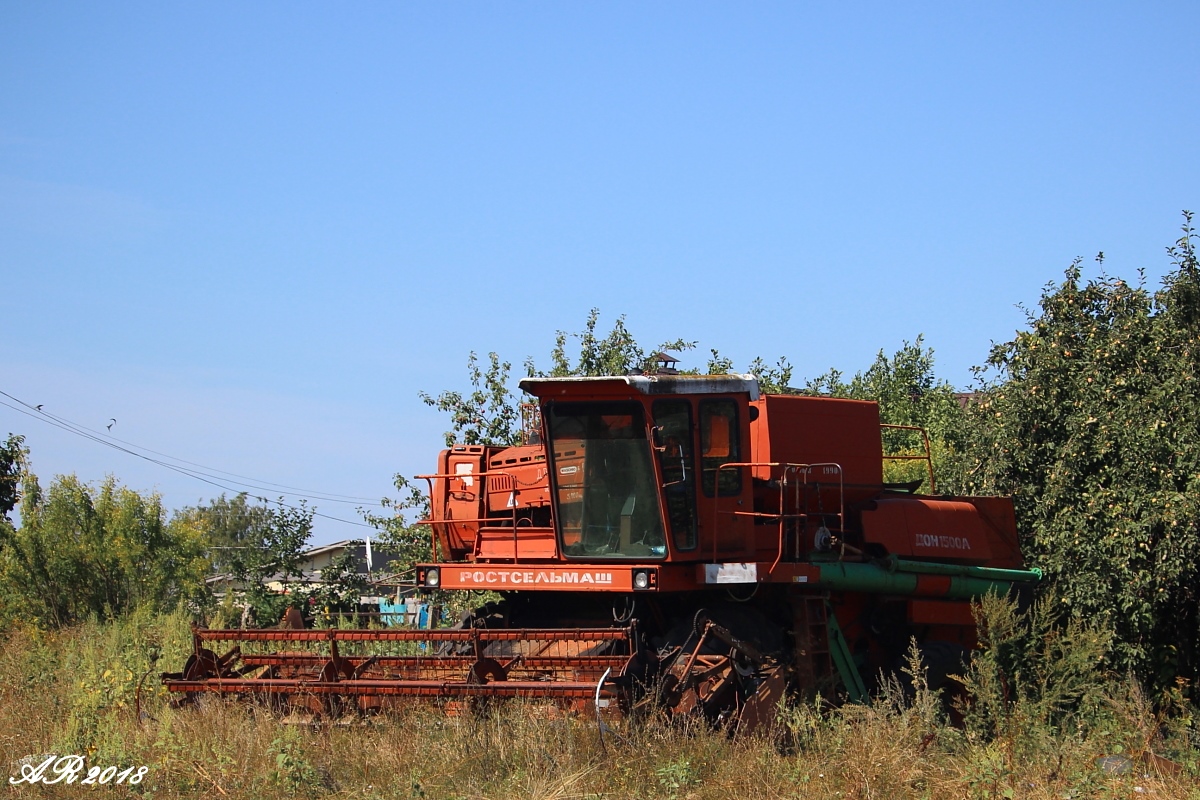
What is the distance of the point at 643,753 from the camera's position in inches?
357

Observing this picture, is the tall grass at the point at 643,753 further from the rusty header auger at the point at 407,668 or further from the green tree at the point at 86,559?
the green tree at the point at 86,559

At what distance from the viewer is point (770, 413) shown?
13.1m

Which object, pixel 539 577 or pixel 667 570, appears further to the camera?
pixel 539 577

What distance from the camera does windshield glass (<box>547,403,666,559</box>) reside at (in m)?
11.5

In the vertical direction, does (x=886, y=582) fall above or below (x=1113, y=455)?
below

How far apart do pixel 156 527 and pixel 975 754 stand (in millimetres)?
22080

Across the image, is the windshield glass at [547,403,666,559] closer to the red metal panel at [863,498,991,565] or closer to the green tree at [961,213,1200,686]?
the red metal panel at [863,498,991,565]

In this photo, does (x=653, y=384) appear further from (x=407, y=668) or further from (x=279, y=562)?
(x=279, y=562)

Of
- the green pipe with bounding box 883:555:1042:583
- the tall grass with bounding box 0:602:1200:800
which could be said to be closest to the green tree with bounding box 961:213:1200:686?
the green pipe with bounding box 883:555:1042:583

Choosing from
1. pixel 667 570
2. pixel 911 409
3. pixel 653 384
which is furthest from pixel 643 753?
pixel 911 409

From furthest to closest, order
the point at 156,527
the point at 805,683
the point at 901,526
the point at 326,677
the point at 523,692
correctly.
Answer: the point at 156,527 → the point at 901,526 → the point at 805,683 → the point at 326,677 → the point at 523,692

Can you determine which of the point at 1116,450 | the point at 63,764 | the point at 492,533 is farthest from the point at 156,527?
the point at 1116,450

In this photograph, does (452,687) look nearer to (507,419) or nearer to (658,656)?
(658,656)

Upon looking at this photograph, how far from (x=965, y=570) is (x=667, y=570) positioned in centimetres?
424
